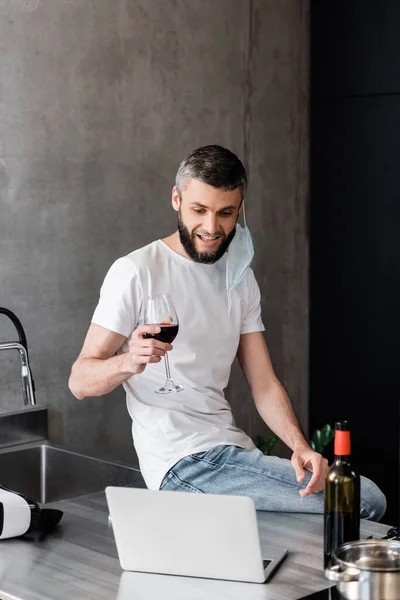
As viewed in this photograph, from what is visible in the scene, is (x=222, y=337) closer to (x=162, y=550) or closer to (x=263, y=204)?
(x=162, y=550)

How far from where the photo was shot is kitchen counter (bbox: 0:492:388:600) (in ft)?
6.46

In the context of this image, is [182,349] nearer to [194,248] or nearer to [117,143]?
[194,248]

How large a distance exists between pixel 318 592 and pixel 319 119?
11.9ft

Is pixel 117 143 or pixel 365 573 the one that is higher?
pixel 117 143

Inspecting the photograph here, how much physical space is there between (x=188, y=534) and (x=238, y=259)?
128 centimetres

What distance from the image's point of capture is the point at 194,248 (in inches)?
118

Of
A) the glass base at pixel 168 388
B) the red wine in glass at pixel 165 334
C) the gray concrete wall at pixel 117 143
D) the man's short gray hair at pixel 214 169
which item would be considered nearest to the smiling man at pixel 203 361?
the man's short gray hair at pixel 214 169

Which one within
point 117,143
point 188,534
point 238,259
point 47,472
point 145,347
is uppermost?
point 117,143

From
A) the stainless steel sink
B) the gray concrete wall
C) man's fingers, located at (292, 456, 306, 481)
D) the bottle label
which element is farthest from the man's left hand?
the gray concrete wall

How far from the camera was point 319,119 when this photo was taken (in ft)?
17.1

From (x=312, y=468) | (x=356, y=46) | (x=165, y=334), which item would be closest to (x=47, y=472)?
(x=312, y=468)

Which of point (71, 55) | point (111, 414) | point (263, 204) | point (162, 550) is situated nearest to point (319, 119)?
point (263, 204)

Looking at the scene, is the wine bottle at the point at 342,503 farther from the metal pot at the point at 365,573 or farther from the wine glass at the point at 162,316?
the wine glass at the point at 162,316

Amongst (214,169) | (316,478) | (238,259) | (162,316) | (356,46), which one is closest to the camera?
(162,316)
